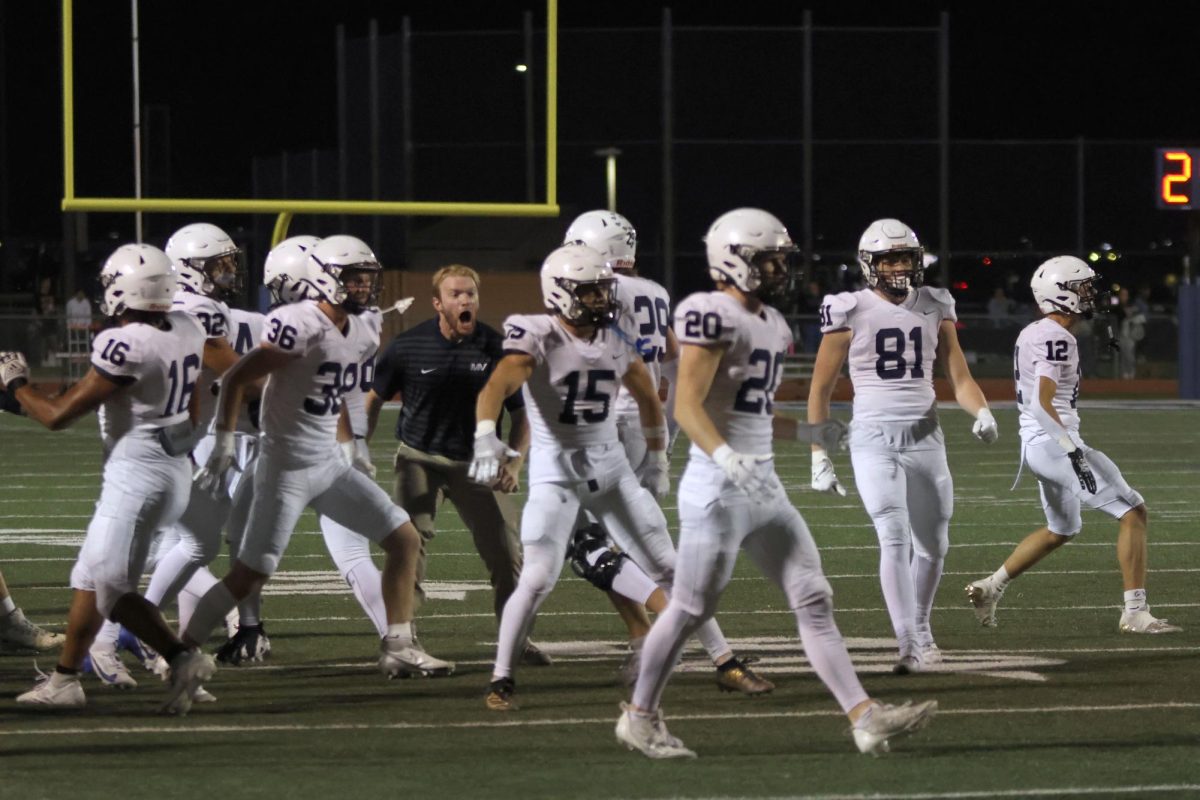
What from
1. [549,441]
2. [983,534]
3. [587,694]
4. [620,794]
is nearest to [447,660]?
[587,694]

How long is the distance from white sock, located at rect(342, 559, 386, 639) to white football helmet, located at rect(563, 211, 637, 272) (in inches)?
58.9

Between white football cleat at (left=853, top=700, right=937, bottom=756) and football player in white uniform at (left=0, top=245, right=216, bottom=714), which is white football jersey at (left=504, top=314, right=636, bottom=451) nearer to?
football player in white uniform at (left=0, top=245, right=216, bottom=714)

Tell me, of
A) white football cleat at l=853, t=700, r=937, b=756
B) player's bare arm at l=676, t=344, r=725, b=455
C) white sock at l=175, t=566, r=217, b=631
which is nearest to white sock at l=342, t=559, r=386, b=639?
white sock at l=175, t=566, r=217, b=631

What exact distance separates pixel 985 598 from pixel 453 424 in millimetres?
2488

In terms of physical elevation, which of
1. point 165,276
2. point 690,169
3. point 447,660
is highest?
point 690,169

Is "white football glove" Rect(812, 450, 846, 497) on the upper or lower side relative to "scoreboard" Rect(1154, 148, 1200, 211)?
lower

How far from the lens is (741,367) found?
21.1 feet

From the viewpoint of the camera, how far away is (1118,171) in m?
35.0

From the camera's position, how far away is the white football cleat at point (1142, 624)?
892 cm

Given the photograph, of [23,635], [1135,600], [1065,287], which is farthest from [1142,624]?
[23,635]

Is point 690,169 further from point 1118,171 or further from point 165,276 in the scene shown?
point 165,276

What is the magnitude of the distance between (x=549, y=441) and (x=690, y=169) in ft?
88.5

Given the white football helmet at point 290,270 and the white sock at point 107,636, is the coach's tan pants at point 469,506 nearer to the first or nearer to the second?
the white football helmet at point 290,270

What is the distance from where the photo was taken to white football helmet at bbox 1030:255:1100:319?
9250 millimetres
